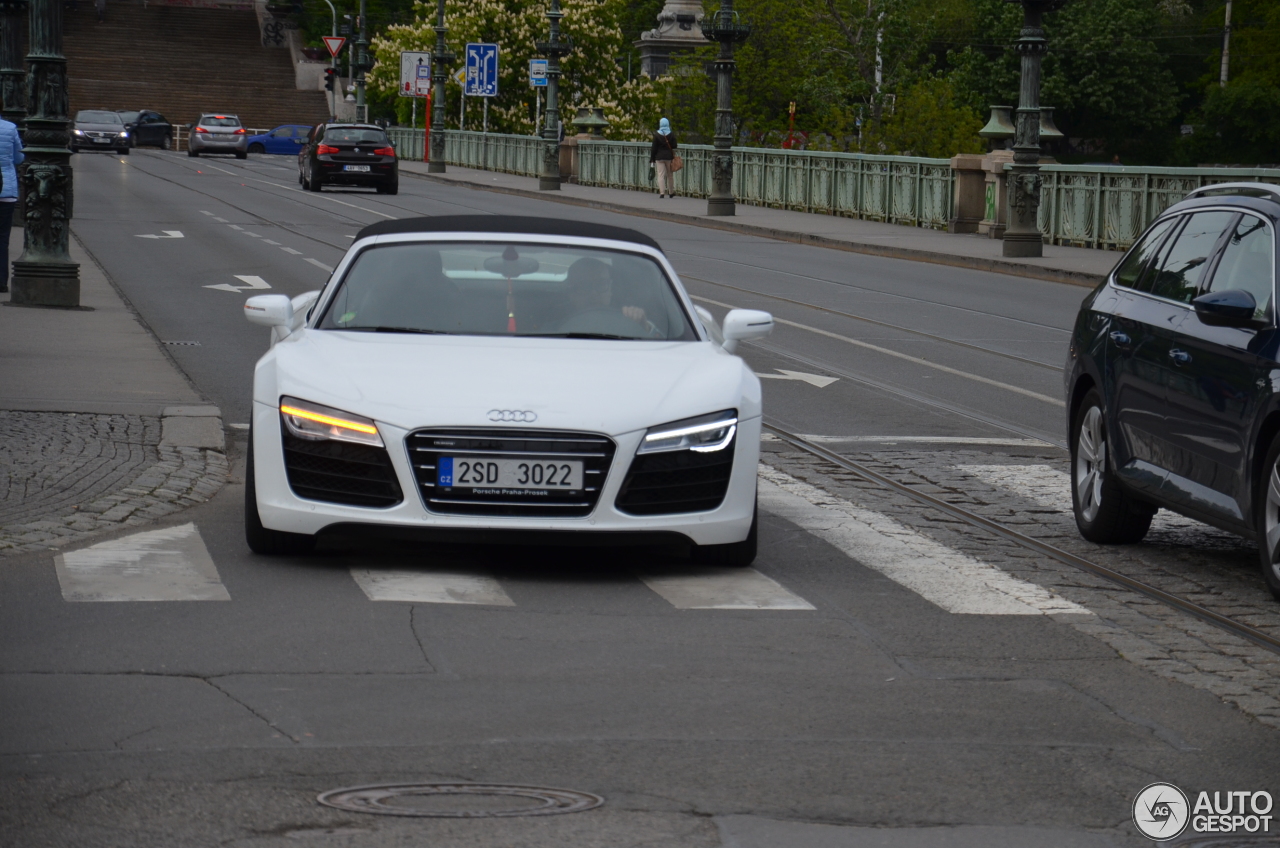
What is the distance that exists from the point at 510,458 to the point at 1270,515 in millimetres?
2712

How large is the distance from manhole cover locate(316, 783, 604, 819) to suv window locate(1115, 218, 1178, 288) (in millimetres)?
5009

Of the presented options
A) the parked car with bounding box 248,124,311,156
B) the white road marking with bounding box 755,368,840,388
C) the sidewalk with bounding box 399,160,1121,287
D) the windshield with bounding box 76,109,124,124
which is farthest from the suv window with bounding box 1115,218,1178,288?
the parked car with bounding box 248,124,311,156

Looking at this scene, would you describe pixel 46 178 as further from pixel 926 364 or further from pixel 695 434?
pixel 695 434

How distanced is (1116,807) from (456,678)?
2.02m

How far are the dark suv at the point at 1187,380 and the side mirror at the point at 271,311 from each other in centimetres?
347

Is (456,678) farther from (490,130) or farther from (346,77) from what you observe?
(346,77)

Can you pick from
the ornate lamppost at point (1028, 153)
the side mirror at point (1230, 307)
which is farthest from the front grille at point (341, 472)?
the ornate lamppost at point (1028, 153)

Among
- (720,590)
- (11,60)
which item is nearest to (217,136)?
(11,60)

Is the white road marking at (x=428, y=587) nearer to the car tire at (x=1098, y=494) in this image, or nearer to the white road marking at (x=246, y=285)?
the car tire at (x=1098, y=494)

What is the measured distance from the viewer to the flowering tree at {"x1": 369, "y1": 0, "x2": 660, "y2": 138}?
73.4 metres

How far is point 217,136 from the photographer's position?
7369cm

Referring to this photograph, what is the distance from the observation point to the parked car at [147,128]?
8175 centimetres

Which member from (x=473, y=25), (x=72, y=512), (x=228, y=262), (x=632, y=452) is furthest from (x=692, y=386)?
(x=473, y=25)

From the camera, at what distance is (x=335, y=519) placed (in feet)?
24.9
